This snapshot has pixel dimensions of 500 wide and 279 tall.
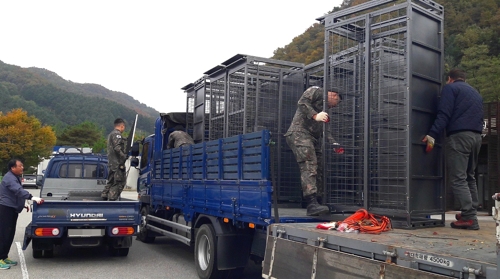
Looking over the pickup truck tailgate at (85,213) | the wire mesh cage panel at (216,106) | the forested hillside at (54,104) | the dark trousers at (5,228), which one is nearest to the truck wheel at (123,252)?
the pickup truck tailgate at (85,213)

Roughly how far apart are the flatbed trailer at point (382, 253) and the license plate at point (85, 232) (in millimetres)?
4394

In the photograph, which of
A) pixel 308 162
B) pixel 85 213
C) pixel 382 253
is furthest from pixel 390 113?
pixel 85 213

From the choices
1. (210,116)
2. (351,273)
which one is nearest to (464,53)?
(210,116)

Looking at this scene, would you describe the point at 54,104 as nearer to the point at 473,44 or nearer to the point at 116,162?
the point at 473,44

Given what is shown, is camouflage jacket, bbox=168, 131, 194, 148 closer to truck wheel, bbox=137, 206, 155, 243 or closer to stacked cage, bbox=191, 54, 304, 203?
stacked cage, bbox=191, 54, 304, 203

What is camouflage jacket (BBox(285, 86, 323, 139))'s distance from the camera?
594 cm

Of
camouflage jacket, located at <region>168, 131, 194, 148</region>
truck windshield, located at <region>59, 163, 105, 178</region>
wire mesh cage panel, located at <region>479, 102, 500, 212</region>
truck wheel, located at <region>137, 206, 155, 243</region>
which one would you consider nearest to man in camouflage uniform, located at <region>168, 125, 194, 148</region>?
camouflage jacket, located at <region>168, 131, 194, 148</region>

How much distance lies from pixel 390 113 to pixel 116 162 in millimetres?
5782

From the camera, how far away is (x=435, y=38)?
5457 mm

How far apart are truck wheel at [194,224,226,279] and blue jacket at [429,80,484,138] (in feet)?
10.8

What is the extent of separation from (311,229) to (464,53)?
33.6 m

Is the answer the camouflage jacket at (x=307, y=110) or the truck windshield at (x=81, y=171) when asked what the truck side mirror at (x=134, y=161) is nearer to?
the truck windshield at (x=81, y=171)

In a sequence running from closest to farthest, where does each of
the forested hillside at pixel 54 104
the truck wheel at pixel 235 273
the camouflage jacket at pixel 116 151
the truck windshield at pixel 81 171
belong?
the truck wheel at pixel 235 273 < the camouflage jacket at pixel 116 151 < the truck windshield at pixel 81 171 < the forested hillside at pixel 54 104

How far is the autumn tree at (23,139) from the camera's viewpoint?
1679 inches
